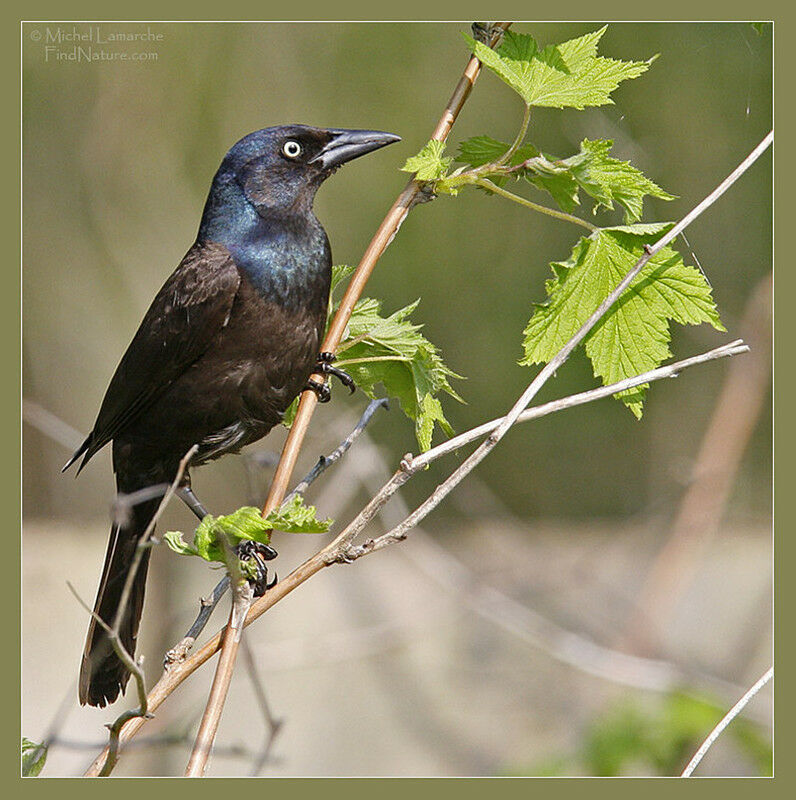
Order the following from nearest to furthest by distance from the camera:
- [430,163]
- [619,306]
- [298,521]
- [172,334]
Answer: [298,521], [430,163], [619,306], [172,334]

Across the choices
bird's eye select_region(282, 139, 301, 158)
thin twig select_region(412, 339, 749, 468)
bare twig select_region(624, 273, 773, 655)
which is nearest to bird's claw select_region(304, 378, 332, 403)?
bird's eye select_region(282, 139, 301, 158)

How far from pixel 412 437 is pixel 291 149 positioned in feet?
6.79

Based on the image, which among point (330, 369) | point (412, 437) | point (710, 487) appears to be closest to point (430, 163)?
point (330, 369)

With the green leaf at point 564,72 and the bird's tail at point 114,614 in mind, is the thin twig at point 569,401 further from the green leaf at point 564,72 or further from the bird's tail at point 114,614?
the bird's tail at point 114,614

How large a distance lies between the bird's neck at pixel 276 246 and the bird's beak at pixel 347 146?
0.12m

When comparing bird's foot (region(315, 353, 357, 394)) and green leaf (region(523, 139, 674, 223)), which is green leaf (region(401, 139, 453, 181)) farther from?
bird's foot (region(315, 353, 357, 394))

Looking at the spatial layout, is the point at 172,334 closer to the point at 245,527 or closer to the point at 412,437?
the point at 245,527

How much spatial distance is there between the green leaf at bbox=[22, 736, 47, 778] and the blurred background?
4.6 inches

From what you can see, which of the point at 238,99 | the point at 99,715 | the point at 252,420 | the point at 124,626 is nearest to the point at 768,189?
the point at 252,420

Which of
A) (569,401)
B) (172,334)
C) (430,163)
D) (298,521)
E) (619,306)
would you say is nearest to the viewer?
(298,521)

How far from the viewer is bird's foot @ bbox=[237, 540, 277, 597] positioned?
5.95 feet

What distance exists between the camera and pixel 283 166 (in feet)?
7.64

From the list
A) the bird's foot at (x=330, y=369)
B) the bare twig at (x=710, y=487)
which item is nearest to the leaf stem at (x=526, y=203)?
the bird's foot at (x=330, y=369)

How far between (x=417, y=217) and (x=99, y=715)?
2.09 m
